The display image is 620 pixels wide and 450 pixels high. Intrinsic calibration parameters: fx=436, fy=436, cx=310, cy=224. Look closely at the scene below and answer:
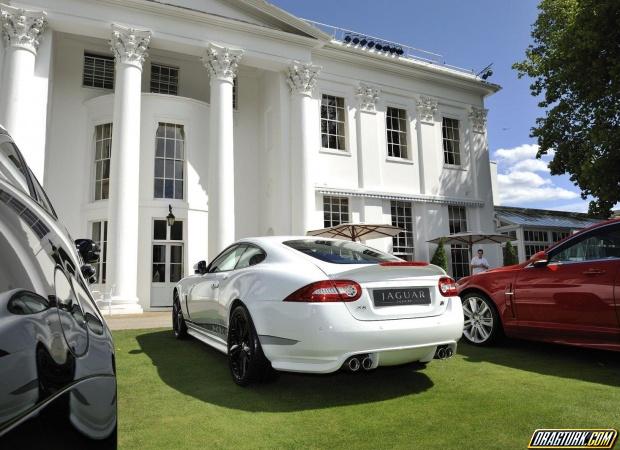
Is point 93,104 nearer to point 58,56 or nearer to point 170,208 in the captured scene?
point 58,56

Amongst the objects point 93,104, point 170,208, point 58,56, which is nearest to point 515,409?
point 170,208

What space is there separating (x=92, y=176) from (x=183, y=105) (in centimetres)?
407

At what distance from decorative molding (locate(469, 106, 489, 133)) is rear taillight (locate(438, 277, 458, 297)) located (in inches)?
793

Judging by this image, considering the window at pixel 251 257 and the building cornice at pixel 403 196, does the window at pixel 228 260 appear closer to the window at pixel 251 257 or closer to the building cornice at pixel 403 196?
the window at pixel 251 257

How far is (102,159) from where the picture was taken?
15.2 metres

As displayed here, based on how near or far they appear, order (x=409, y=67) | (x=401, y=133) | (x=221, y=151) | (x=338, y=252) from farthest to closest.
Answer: (x=401, y=133), (x=409, y=67), (x=221, y=151), (x=338, y=252)

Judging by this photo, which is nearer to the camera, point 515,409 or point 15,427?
point 15,427

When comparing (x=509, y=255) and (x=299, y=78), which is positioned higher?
(x=299, y=78)

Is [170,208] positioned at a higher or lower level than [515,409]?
higher

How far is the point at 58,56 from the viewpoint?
15562 millimetres

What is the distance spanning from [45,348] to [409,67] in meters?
21.2

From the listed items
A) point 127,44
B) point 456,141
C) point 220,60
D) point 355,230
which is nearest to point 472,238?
point 355,230

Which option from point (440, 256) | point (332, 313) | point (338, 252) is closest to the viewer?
point (332, 313)

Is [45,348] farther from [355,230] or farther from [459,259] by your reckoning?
[459,259]
